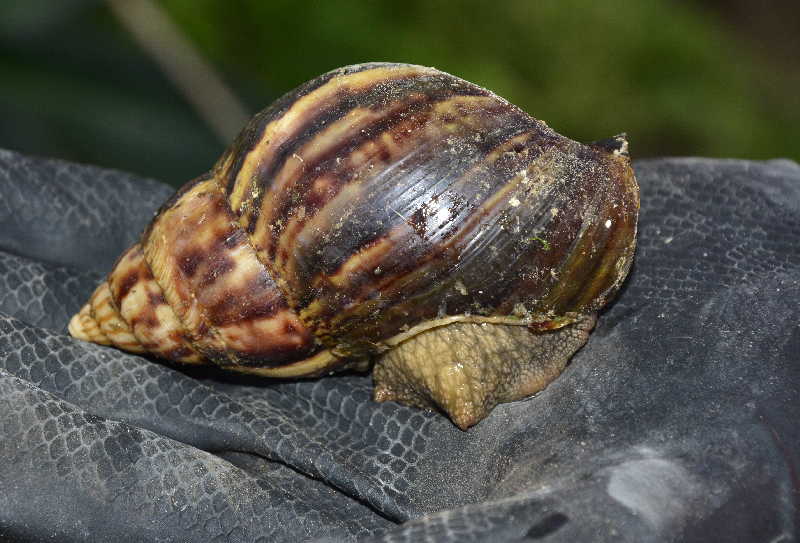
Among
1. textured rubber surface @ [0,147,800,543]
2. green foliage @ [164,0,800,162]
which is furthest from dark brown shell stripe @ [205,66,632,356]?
green foliage @ [164,0,800,162]

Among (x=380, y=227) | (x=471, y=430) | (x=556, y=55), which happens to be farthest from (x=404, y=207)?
(x=556, y=55)

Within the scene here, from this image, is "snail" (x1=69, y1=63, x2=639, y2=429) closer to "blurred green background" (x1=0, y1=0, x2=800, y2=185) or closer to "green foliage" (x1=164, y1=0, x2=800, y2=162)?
"blurred green background" (x1=0, y1=0, x2=800, y2=185)

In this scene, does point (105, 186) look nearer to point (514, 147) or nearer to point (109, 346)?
point (109, 346)

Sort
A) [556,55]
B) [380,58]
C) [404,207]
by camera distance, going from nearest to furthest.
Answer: [404,207] → [380,58] → [556,55]

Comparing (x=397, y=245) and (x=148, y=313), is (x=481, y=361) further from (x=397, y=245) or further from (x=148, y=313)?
(x=148, y=313)

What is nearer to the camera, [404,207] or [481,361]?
[404,207]

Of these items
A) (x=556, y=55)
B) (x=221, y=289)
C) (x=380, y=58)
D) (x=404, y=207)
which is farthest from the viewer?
(x=556, y=55)

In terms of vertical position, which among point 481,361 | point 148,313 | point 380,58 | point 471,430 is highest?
point 380,58

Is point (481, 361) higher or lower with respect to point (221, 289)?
lower
